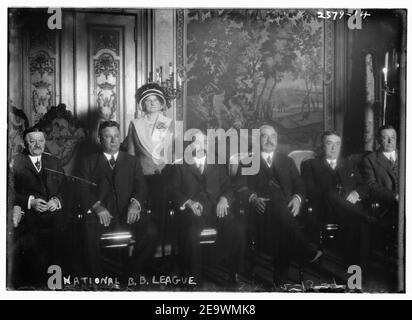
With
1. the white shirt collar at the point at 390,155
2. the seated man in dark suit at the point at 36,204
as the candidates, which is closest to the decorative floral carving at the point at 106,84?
the seated man in dark suit at the point at 36,204

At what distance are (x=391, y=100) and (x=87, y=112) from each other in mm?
2011

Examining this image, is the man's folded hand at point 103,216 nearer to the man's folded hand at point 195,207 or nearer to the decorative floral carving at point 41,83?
the man's folded hand at point 195,207

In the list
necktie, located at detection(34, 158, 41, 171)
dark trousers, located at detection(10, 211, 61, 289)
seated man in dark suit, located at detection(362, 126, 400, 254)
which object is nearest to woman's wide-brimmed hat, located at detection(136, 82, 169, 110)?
necktie, located at detection(34, 158, 41, 171)

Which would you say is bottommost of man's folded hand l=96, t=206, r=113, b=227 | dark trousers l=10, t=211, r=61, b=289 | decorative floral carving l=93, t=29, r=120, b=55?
dark trousers l=10, t=211, r=61, b=289

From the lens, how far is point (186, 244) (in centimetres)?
347

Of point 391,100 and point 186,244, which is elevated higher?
point 391,100

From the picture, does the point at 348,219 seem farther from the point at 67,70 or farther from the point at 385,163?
the point at 67,70

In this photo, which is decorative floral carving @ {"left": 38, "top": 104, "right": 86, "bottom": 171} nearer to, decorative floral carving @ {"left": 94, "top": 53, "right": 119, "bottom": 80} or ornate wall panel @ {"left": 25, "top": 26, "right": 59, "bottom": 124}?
ornate wall panel @ {"left": 25, "top": 26, "right": 59, "bottom": 124}

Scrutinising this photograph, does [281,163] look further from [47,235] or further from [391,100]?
[47,235]

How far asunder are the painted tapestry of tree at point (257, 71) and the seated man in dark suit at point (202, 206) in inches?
11.0

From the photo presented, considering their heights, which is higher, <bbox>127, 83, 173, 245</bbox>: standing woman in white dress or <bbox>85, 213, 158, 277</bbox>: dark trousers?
<bbox>127, 83, 173, 245</bbox>: standing woman in white dress

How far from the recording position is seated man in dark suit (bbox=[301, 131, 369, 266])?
3463 millimetres

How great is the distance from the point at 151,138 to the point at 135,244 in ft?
2.33
